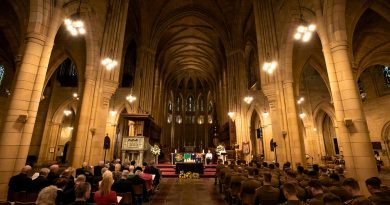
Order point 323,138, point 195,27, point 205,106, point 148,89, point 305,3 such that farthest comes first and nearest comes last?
point 205,106 → point 195,27 → point 323,138 → point 148,89 → point 305,3

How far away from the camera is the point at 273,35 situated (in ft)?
37.6

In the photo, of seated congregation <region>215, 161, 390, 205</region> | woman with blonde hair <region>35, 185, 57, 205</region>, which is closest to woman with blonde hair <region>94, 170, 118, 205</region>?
woman with blonde hair <region>35, 185, 57, 205</region>

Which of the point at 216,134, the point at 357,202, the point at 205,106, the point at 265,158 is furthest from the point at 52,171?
the point at 205,106

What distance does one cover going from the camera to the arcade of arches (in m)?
6.06

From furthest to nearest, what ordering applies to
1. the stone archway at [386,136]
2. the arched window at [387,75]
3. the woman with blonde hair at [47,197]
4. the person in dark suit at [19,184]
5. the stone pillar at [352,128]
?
1. the arched window at [387,75]
2. the stone archway at [386,136]
3. the stone pillar at [352,128]
4. the person in dark suit at [19,184]
5. the woman with blonde hair at [47,197]

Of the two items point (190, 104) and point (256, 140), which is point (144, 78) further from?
point (190, 104)

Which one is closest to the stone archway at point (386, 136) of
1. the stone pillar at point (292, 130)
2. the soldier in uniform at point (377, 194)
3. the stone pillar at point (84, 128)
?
the stone pillar at point (292, 130)

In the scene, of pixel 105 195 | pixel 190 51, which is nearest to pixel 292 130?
pixel 105 195

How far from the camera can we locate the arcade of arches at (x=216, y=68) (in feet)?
19.9

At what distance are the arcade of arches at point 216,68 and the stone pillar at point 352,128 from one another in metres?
0.03

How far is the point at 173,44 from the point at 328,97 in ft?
63.4

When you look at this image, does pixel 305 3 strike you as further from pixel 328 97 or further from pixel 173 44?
pixel 173 44

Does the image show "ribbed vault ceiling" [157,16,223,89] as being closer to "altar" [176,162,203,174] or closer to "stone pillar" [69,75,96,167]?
"stone pillar" [69,75,96,167]

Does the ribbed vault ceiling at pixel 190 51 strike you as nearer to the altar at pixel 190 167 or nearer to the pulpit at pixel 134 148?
the pulpit at pixel 134 148
